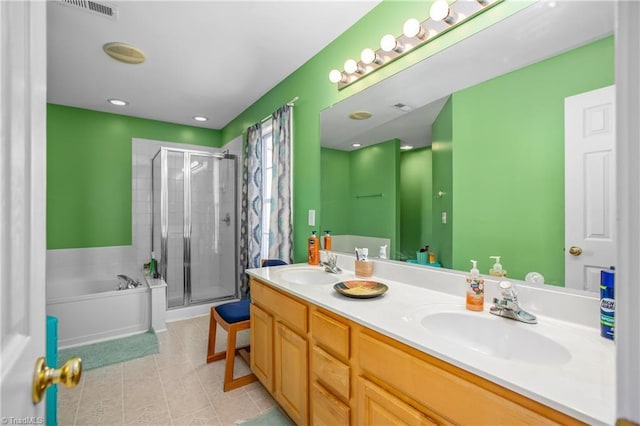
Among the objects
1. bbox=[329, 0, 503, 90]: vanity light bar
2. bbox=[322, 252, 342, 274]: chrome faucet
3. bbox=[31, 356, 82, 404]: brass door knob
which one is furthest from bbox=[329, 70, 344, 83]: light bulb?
bbox=[31, 356, 82, 404]: brass door knob

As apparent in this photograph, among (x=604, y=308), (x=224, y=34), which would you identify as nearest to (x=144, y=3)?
(x=224, y=34)

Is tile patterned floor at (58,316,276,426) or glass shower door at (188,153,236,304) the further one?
glass shower door at (188,153,236,304)

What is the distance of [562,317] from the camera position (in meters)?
1.02

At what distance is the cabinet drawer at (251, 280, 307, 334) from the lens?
4.80 ft

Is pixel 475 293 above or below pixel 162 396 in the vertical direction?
above

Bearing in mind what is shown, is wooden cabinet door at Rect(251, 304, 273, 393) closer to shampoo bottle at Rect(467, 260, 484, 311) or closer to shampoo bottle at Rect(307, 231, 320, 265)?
shampoo bottle at Rect(307, 231, 320, 265)

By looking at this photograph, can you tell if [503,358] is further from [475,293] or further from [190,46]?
[190,46]

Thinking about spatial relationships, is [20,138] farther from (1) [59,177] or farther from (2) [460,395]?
(1) [59,177]

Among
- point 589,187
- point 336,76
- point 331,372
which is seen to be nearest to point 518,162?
point 589,187

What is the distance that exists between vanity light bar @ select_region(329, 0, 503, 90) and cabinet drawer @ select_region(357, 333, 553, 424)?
4.75 ft

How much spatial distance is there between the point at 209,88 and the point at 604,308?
A: 3.22 m

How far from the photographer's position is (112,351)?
255 cm

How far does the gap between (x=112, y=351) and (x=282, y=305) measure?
6.54 feet

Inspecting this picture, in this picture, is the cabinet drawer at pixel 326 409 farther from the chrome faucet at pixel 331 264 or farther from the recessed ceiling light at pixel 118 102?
the recessed ceiling light at pixel 118 102
